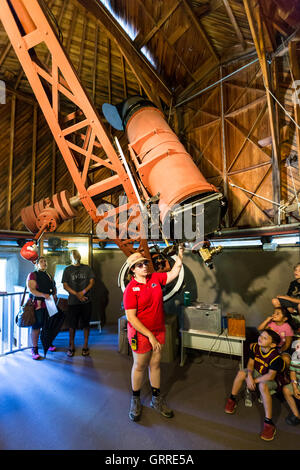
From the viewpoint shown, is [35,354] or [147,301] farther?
[35,354]

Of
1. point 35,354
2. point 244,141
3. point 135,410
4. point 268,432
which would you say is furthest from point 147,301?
point 244,141

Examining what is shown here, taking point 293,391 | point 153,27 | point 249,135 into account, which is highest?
point 153,27

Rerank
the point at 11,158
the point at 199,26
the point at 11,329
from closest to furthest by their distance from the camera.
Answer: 1. the point at 11,329
2. the point at 199,26
3. the point at 11,158

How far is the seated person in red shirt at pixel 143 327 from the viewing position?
296 cm

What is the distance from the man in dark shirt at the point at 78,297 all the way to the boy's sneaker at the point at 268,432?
11.4ft

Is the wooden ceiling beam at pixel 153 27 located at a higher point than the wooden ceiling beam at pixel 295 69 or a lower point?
higher

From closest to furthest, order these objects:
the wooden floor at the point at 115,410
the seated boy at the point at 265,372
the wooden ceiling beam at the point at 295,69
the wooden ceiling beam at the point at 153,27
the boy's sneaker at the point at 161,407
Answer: the wooden floor at the point at 115,410 < the seated boy at the point at 265,372 < the boy's sneaker at the point at 161,407 < the wooden ceiling beam at the point at 295,69 < the wooden ceiling beam at the point at 153,27

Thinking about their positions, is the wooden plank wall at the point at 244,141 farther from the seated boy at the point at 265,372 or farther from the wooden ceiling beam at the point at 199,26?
the seated boy at the point at 265,372

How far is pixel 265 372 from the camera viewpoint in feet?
9.78

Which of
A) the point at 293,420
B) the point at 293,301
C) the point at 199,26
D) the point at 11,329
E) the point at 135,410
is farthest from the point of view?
the point at 199,26

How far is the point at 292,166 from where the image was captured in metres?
4.83

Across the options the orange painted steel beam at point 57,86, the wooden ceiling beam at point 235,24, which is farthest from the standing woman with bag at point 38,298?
the wooden ceiling beam at point 235,24

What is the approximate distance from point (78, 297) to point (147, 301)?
252 cm

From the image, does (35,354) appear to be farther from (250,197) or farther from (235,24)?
(235,24)
